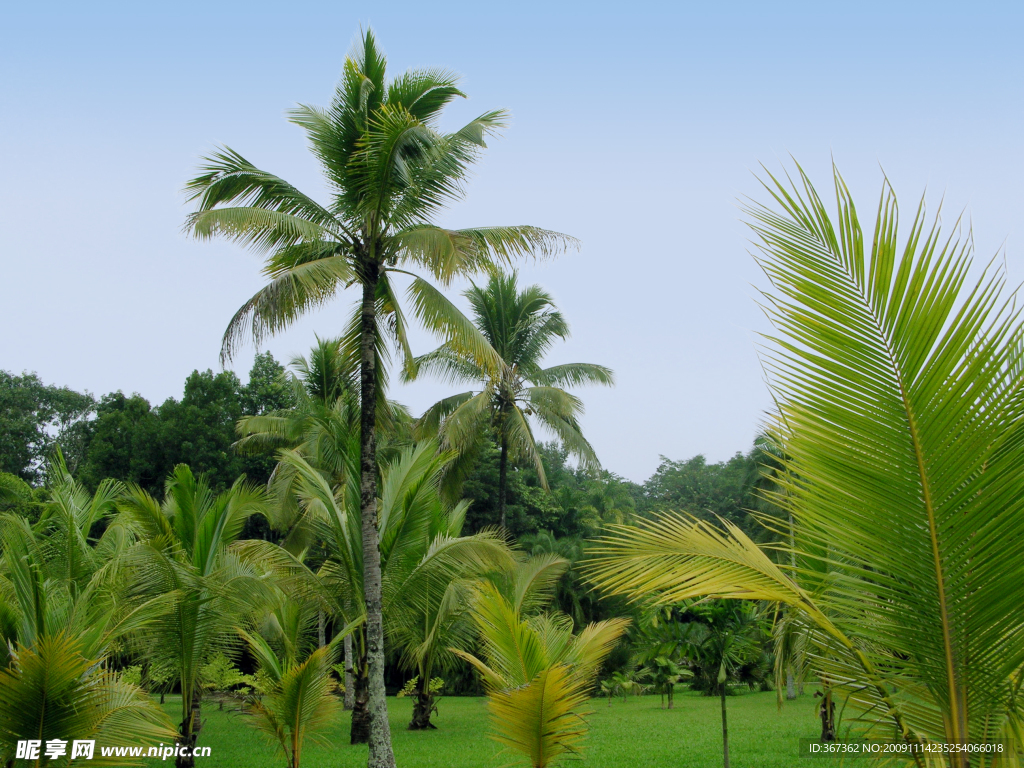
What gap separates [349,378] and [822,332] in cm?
1013

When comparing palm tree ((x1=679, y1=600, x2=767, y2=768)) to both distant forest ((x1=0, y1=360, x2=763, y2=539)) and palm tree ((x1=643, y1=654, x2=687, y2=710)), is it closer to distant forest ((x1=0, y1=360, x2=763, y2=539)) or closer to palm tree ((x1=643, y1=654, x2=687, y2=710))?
palm tree ((x1=643, y1=654, x2=687, y2=710))

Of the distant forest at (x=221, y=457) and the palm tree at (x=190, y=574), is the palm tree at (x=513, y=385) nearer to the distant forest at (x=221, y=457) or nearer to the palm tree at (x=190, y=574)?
the distant forest at (x=221, y=457)

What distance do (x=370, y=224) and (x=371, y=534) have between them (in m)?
4.29

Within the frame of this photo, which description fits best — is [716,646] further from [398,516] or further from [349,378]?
[349,378]

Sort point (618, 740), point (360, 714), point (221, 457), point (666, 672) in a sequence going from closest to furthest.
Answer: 1. point (618, 740)
2. point (360, 714)
3. point (666, 672)
4. point (221, 457)

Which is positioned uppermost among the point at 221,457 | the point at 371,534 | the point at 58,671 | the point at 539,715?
the point at 221,457

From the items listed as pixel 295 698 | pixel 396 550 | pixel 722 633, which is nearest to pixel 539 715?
pixel 295 698

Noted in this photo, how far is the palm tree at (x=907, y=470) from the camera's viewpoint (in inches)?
83.4

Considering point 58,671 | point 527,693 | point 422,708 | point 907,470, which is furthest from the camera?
point 422,708

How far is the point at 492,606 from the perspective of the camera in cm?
551

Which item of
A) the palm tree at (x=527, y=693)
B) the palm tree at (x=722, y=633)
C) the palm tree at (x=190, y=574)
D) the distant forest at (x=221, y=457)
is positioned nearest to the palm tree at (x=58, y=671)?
the palm tree at (x=190, y=574)

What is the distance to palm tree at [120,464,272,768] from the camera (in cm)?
909

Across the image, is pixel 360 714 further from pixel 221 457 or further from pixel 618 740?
pixel 221 457

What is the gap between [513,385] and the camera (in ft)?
65.1
